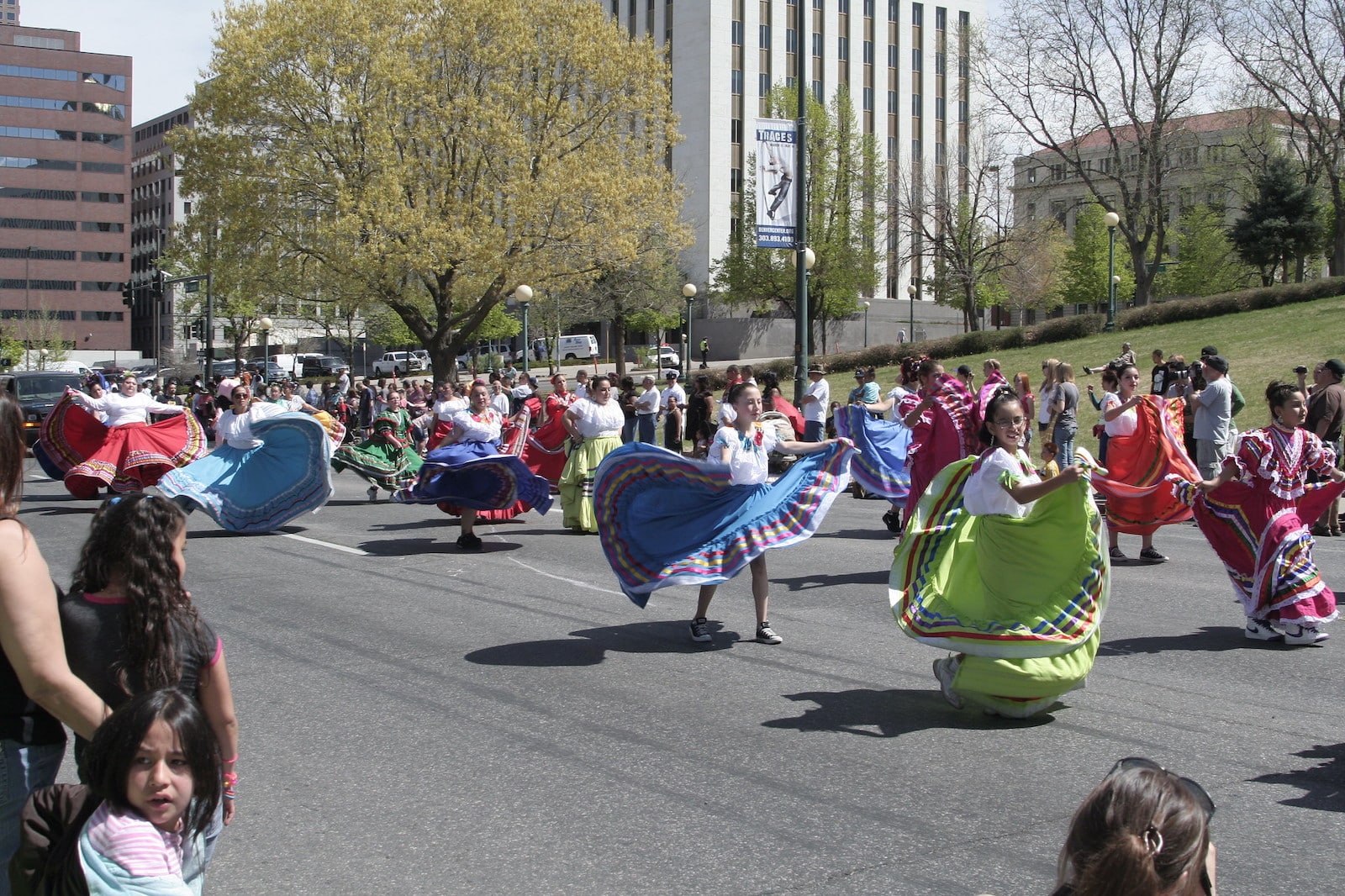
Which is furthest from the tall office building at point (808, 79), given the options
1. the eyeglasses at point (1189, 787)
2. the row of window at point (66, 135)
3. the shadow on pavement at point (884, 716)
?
the eyeglasses at point (1189, 787)

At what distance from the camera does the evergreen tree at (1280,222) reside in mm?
54562

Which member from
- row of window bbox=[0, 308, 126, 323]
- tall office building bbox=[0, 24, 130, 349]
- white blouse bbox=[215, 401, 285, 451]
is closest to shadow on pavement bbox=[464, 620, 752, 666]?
white blouse bbox=[215, 401, 285, 451]

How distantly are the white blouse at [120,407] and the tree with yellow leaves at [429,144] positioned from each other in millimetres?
18089

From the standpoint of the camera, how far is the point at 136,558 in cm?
342

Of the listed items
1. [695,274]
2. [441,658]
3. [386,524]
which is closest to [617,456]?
[441,658]

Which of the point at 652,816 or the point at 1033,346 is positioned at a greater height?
the point at 1033,346

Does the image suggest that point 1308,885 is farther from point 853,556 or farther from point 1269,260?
point 1269,260

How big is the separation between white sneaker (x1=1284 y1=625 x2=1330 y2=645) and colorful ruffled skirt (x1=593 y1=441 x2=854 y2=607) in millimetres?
3052

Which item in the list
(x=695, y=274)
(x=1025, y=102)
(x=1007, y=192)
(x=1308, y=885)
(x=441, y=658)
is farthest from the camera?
(x=695, y=274)

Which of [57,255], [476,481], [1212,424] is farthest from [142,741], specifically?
[57,255]

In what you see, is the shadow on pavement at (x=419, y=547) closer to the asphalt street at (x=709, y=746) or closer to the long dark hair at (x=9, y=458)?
the asphalt street at (x=709, y=746)

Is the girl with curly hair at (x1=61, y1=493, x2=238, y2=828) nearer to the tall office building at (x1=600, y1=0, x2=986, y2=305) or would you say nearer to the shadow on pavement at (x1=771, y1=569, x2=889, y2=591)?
the shadow on pavement at (x1=771, y1=569, x2=889, y2=591)

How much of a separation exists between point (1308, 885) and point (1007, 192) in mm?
62291

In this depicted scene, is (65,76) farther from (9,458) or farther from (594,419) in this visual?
(9,458)
